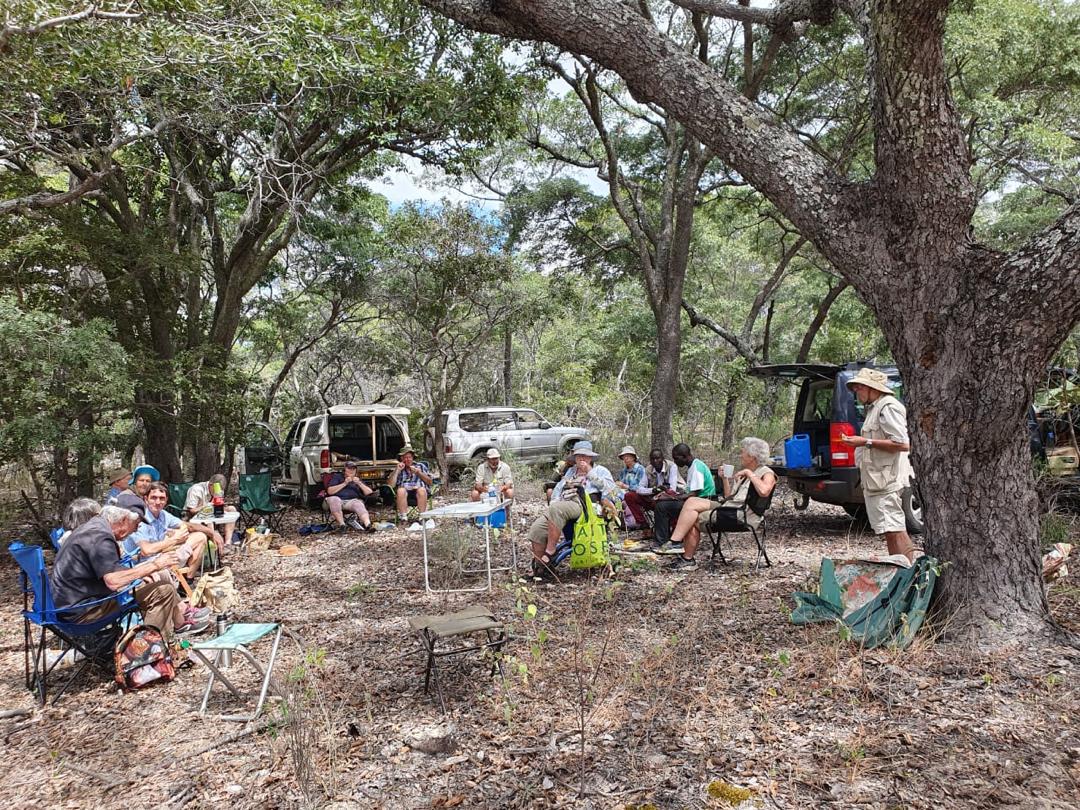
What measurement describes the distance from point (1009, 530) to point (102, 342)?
306 inches

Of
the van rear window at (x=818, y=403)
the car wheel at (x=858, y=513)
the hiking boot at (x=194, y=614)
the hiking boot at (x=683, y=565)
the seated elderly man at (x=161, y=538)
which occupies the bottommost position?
the hiking boot at (x=194, y=614)

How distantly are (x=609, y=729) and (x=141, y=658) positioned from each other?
2.77 metres

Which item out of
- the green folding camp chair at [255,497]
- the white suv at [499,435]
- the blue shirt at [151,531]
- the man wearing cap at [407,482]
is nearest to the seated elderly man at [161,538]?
the blue shirt at [151,531]

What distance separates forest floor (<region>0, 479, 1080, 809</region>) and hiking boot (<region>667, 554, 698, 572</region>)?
124cm

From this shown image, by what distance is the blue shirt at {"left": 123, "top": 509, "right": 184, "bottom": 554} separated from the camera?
16.1 ft

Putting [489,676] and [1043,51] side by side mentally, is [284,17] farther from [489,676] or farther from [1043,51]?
[1043,51]

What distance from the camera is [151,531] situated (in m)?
5.26

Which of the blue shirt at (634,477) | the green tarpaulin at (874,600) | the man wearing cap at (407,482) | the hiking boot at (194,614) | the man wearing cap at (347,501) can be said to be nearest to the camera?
the green tarpaulin at (874,600)

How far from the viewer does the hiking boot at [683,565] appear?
5.74m

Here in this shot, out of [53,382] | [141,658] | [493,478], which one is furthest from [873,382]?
[53,382]

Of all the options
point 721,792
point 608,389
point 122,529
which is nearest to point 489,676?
point 721,792

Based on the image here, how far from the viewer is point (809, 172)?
3646 millimetres

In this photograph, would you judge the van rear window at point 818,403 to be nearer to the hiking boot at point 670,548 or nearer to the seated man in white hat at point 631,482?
the seated man in white hat at point 631,482

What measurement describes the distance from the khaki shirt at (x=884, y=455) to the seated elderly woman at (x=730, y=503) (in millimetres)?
1009
